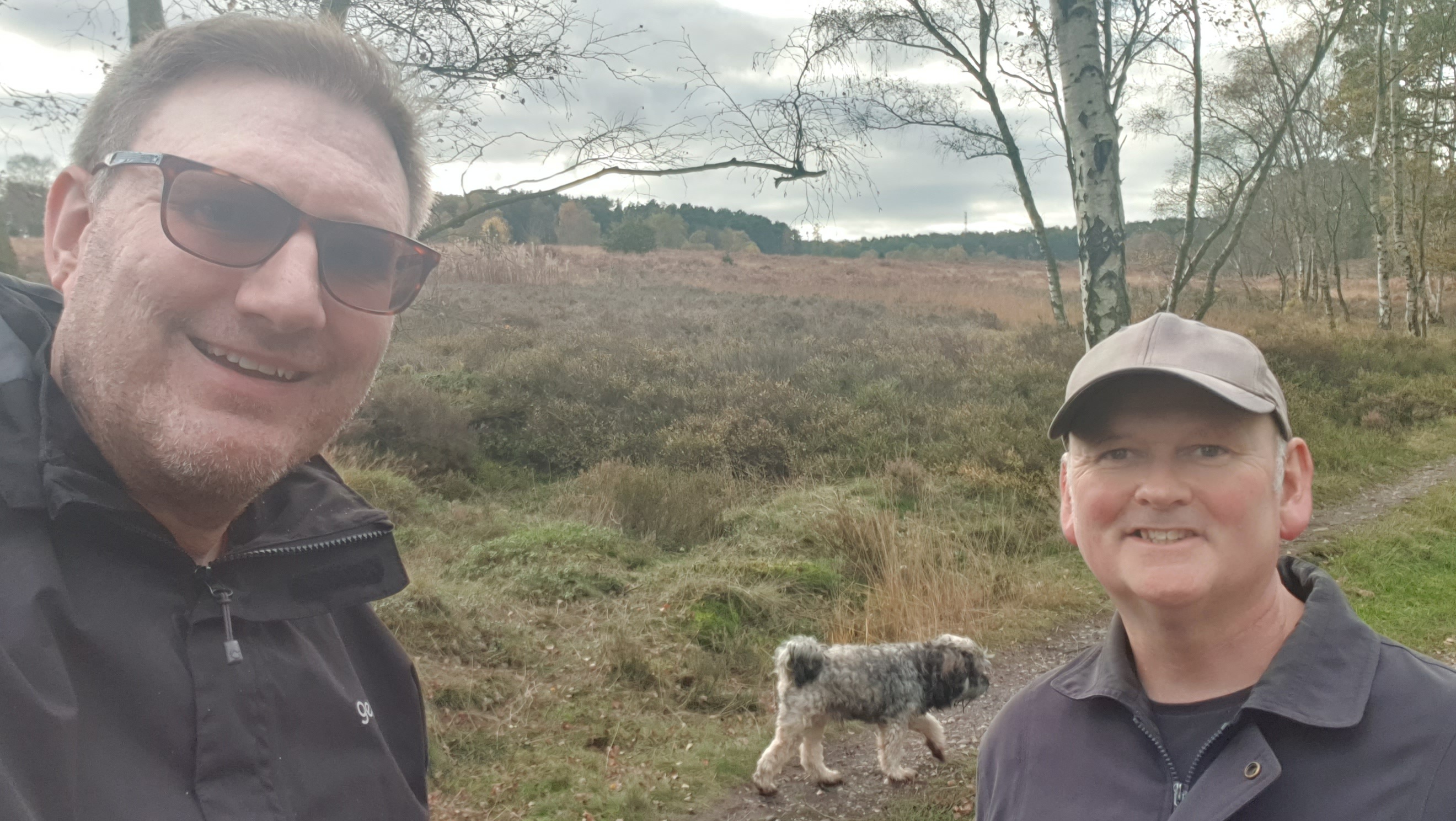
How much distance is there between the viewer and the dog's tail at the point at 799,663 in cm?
438

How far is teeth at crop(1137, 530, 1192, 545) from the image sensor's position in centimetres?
152

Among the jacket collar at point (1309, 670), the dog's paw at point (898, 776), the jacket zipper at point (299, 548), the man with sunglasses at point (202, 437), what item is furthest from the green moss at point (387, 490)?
the jacket collar at point (1309, 670)

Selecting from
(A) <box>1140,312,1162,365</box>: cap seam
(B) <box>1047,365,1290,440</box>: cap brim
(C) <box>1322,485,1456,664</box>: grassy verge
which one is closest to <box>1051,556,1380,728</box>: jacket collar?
(B) <box>1047,365,1290,440</box>: cap brim

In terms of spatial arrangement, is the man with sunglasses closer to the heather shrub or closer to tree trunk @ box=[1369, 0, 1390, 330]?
the heather shrub

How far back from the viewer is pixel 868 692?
446 centimetres

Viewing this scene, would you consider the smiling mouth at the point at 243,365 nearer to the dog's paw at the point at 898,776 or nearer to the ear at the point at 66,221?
the ear at the point at 66,221

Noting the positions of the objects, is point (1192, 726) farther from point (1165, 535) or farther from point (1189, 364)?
point (1189, 364)

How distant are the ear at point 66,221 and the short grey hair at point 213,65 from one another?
0.14 feet

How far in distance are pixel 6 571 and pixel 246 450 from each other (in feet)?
1.20

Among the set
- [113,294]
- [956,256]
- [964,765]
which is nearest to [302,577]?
[113,294]

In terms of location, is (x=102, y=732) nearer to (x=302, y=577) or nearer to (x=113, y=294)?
(x=302, y=577)

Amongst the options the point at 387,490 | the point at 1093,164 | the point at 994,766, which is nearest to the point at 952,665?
the point at 994,766

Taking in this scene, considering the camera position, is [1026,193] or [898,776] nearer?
[898,776]

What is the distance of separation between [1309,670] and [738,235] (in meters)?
57.2
